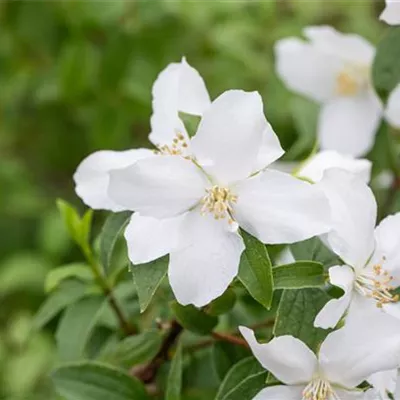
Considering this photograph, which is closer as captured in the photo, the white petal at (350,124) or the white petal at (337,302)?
the white petal at (337,302)

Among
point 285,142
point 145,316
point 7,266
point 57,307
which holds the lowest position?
point 7,266

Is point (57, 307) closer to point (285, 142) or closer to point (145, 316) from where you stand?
point (145, 316)

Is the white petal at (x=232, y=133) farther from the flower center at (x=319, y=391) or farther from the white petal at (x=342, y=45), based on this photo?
the white petal at (x=342, y=45)

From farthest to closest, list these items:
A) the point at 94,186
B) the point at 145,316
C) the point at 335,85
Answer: the point at 335,85
the point at 145,316
the point at 94,186

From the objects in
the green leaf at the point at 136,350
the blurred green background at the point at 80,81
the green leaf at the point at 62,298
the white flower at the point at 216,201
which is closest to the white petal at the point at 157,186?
the white flower at the point at 216,201

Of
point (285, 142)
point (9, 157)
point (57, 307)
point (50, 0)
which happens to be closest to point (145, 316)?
point (57, 307)

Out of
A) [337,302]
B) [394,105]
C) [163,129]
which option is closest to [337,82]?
[394,105]

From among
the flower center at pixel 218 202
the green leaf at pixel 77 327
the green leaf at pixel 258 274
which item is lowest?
the green leaf at pixel 77 327
